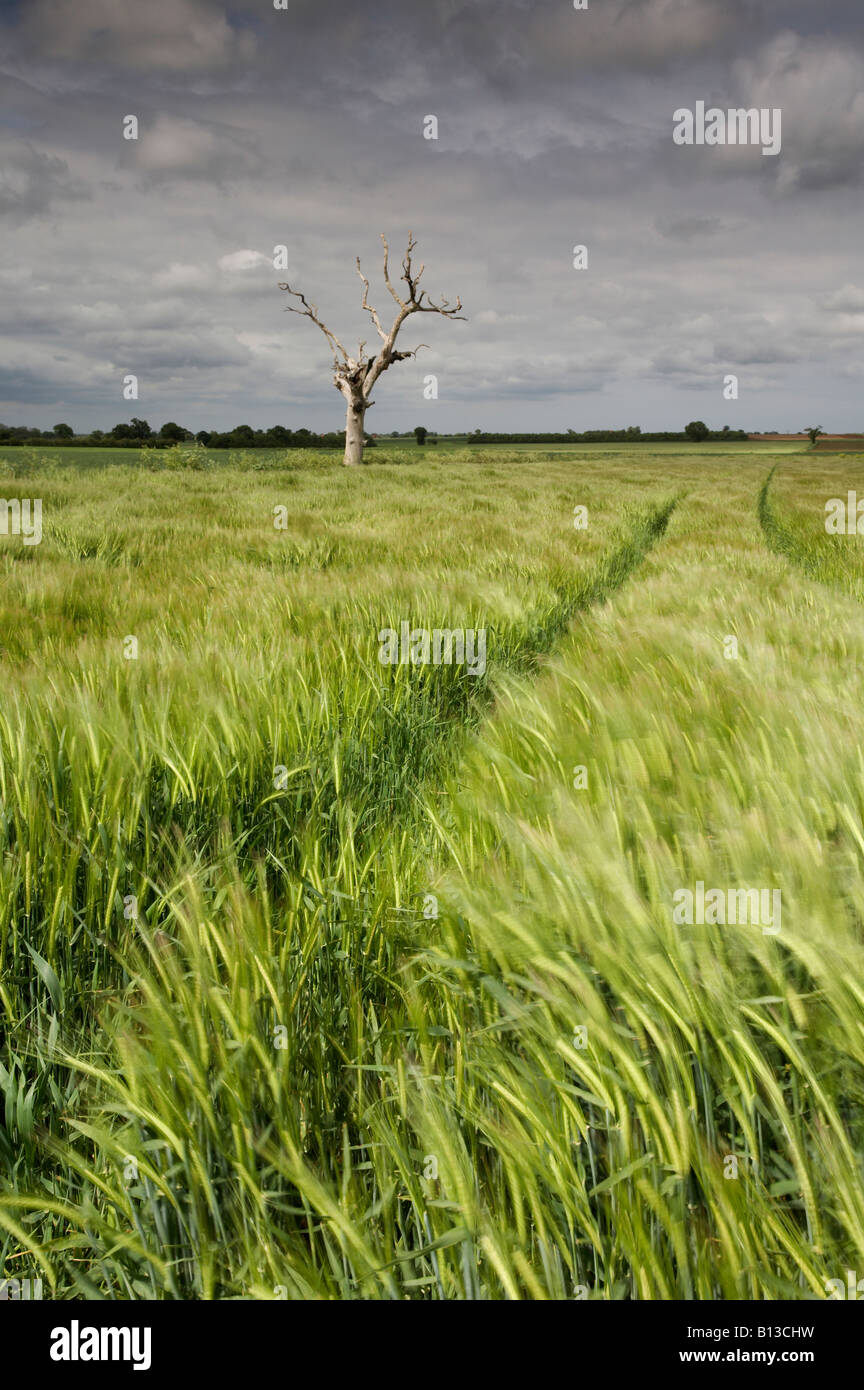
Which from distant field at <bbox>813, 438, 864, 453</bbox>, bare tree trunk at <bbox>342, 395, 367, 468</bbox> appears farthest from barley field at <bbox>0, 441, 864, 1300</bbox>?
distant field at <bbox>813, 438, 864, 453</bbox>

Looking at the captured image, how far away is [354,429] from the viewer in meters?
26.4

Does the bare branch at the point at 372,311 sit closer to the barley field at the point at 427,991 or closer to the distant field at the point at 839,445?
the barley field at the point at 427,991

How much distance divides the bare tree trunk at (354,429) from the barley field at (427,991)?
2457cm

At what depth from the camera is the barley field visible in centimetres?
76

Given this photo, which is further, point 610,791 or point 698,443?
point 698,443

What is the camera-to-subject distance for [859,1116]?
2.79 feet

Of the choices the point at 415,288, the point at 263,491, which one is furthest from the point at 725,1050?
the point at 415,288

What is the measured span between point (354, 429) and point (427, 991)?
1083 inches

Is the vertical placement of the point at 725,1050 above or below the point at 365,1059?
above

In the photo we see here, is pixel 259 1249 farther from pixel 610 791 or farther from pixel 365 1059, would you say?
pixel 610 791

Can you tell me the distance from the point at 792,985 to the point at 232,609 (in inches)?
123

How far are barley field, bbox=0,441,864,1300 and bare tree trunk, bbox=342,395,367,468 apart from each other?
24571 millimetres

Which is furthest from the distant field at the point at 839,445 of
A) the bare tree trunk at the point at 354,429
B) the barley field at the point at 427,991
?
the barley field at the point at 427,991
